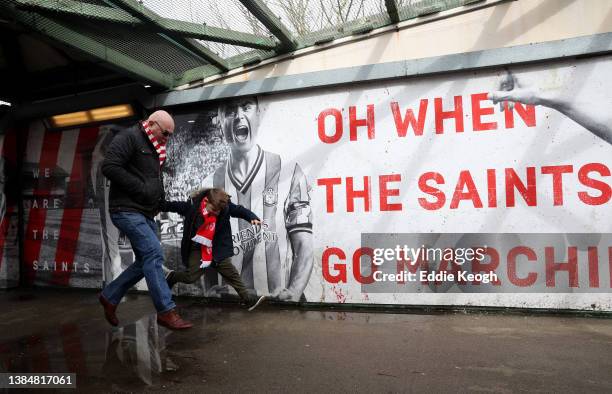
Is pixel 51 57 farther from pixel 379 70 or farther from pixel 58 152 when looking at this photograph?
pixel 379 70

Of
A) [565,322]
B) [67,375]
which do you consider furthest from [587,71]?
[67,375]

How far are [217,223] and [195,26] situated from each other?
2.07m

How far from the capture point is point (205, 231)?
440cm

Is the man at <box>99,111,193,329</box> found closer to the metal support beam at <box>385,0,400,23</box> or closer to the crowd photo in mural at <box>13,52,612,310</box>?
the crowd photo in mural at <box>13,52,612,310</box>

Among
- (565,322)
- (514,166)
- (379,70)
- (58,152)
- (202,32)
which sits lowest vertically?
(565,322)

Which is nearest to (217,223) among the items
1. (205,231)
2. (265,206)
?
(205,231)

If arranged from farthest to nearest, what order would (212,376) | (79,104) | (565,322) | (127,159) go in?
(79,104) → (565,322) → (127,159) → (212,376)

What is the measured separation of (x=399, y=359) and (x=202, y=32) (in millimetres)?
3636

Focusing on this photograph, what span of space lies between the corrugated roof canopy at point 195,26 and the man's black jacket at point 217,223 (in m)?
1.71

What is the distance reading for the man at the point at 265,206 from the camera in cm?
477

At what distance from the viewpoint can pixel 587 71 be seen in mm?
3973

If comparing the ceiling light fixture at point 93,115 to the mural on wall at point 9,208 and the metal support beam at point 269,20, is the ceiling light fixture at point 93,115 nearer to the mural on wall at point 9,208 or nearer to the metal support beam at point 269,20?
the mural on wall at point 9,208

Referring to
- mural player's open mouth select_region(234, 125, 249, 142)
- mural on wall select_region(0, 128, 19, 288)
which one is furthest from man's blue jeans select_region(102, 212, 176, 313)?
mural on wall select_region(0, 128, 19, 288)

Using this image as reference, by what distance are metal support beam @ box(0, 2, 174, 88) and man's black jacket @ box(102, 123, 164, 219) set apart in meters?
1.39
